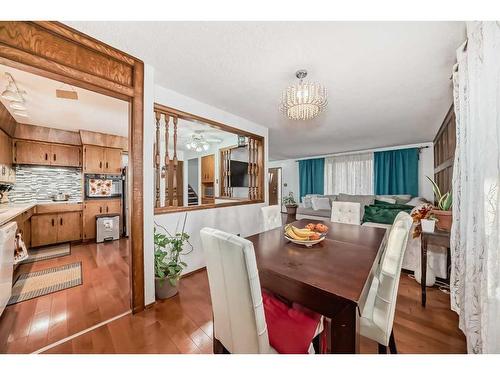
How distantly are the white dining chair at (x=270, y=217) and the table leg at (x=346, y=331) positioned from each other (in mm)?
1524

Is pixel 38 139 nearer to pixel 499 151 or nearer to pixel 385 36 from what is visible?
pixel 385 36

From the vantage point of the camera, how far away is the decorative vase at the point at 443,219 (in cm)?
182

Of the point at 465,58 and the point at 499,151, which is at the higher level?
the point at 465,58

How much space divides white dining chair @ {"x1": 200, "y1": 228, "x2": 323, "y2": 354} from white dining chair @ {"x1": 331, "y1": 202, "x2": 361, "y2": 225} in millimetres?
1963

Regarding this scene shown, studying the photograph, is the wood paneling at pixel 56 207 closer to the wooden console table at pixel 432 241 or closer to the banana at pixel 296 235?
the banana at pixel 296 235

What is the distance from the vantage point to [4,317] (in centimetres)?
167

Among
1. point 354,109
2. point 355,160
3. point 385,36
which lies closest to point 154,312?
point 385,36

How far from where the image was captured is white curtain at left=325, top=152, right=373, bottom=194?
5914 mm

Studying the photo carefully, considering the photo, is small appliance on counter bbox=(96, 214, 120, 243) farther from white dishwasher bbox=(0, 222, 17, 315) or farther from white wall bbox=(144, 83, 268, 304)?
white wall bbox=(144, 83, 268, 304)

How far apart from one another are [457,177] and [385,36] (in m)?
1.11

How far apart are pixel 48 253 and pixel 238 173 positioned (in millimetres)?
→ 3744

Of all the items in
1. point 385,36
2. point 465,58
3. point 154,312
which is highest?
point 385,36

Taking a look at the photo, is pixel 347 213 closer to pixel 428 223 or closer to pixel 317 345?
pixel 428 223

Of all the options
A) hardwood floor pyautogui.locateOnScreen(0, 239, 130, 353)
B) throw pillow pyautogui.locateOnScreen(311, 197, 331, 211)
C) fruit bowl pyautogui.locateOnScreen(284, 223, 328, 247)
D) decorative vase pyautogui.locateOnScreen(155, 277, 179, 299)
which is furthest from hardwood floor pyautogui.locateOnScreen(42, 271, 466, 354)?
throw pillow pyautogui.locateOnScreen(311, 197, 331, 211)
